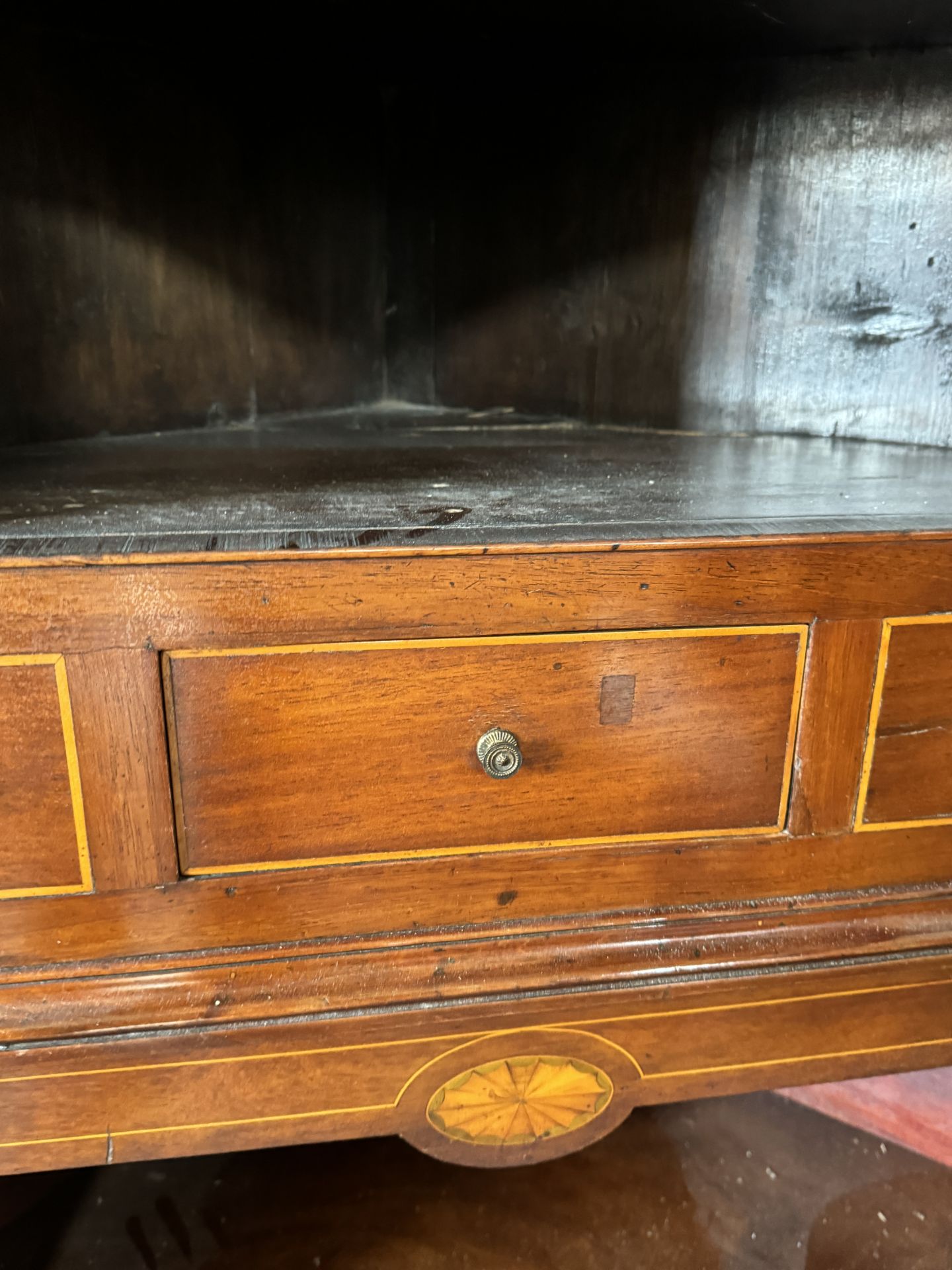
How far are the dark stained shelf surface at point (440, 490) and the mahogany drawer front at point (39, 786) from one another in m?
0.07

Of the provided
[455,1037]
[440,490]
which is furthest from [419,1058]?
[440,490]

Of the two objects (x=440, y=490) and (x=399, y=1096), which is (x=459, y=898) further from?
(x=440, y=490)

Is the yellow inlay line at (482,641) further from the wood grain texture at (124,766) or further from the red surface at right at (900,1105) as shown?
the red surface at right at (900,1105)

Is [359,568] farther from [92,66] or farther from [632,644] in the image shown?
[92,66]

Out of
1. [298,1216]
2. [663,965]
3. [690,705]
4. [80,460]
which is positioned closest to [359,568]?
[690,705]

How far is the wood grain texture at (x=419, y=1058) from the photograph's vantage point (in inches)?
23.7

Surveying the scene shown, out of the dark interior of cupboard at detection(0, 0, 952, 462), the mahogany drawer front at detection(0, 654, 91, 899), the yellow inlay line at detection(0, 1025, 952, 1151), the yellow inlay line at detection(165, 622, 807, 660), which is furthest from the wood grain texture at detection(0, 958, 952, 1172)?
the dark interior of cupboard at detection(0, 0, 952, 462)

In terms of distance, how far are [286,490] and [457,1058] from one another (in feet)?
A: 1.37

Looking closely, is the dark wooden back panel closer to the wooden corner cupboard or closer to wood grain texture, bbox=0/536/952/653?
the wooden corner cupboard

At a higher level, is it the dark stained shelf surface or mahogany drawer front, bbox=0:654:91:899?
the dark stained shelf surface

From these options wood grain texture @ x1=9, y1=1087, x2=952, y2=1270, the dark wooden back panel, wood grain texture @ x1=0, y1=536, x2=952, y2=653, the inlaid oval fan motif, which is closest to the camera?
wood grain texture @ x1=0, y1=536, x2=952, y2=653

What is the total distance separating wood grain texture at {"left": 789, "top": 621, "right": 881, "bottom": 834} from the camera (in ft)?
2.02

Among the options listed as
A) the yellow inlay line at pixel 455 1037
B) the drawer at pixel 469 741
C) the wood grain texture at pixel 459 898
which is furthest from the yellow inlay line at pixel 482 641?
the yellow inlay line at pixel 455 1037

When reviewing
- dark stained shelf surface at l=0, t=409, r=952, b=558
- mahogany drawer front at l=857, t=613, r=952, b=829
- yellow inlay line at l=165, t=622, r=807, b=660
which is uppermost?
dark stained shelf surface at l=0, t=409, r=952, b=558
